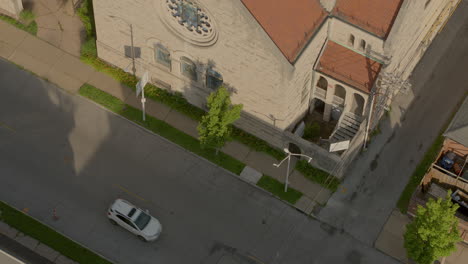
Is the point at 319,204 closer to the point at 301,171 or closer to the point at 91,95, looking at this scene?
the point at 301,171

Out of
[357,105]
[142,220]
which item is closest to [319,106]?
[357,105]

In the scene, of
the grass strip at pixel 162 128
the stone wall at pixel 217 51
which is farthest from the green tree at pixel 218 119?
the grass strip at pixel 162 128

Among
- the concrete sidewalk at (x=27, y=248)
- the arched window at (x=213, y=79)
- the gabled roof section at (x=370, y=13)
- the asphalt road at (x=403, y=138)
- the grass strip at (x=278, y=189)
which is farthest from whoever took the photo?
the arched window at (x=213, y=79)

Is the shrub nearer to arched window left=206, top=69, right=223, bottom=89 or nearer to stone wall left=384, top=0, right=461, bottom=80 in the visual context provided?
arched window left=206, top=69, right=223, bottom=89

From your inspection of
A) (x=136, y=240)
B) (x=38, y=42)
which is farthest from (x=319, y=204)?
(x=38, y=42)

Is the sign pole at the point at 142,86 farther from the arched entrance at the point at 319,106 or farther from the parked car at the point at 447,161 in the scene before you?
the parked car at the point at 447,161

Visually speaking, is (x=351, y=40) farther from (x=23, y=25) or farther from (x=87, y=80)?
(x=23, y=25)
